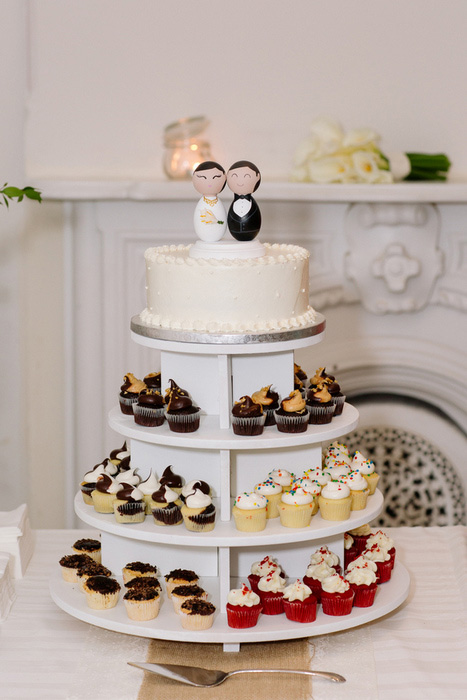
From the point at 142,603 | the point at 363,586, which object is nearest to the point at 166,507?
the point at 142,603

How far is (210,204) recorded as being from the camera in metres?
1.66

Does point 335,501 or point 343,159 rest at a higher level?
point 343,159

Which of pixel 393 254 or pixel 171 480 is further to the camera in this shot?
pixel 393 254

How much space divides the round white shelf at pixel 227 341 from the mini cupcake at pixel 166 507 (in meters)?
0.26

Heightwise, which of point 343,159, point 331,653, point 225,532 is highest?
point 343,159

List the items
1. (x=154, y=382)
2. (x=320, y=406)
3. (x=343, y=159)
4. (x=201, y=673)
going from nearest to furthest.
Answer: (x=201, y=673), (x=320, y=406), (x=154, y=382), (x=343, y=159)

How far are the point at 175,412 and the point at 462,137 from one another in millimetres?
2020

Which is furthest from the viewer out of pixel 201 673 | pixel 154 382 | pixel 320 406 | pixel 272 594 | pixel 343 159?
pixel 343 159

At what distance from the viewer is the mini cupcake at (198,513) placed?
1.53 metres

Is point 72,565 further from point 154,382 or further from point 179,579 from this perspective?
point 154,382

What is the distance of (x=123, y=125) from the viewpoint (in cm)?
312

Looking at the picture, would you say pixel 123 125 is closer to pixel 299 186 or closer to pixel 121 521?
pixel 299 186

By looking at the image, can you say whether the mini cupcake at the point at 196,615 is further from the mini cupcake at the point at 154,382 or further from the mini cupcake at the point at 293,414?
the mini cupcake at the point at 154,382

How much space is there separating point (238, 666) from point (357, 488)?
39 centimetres
